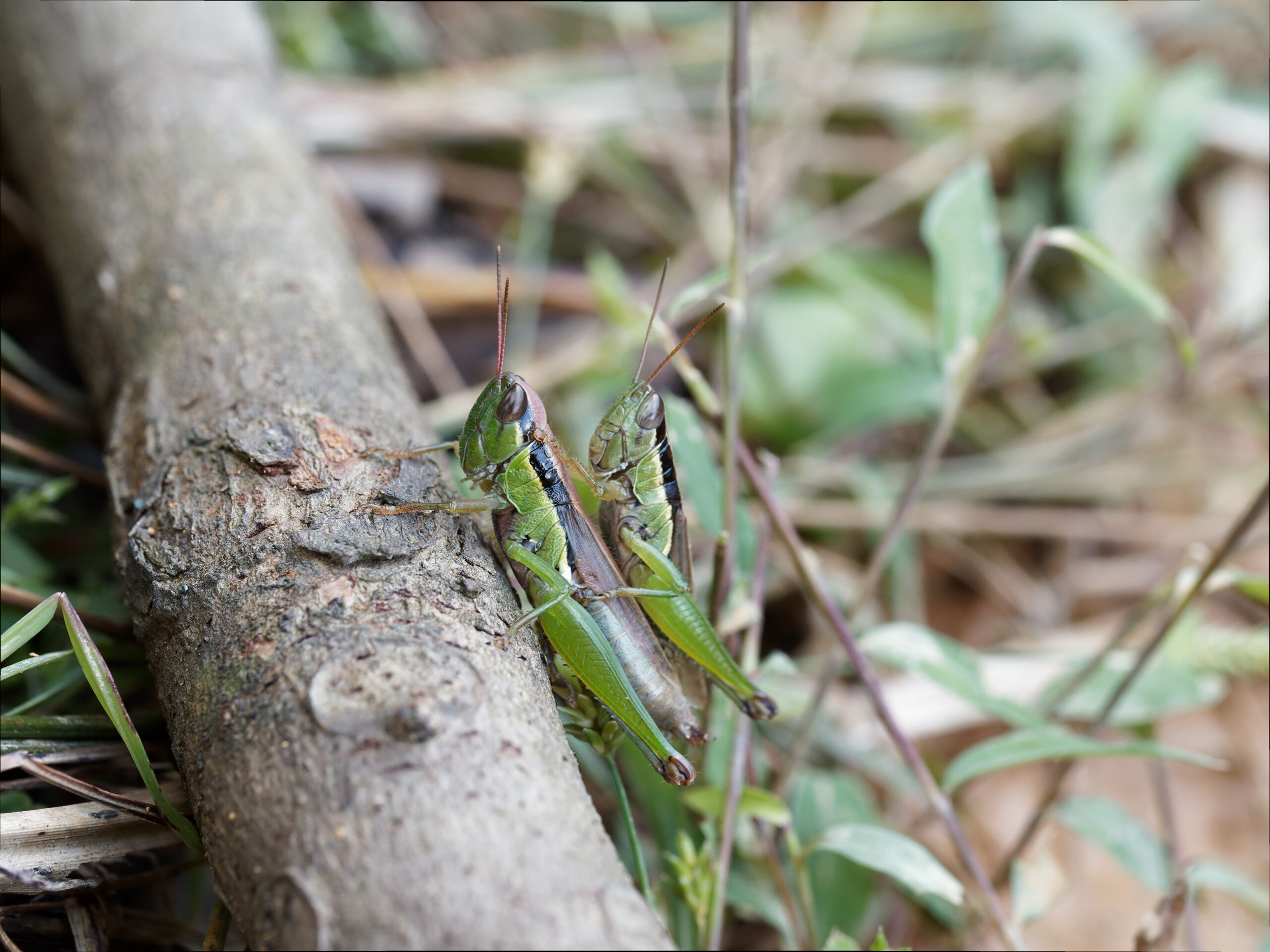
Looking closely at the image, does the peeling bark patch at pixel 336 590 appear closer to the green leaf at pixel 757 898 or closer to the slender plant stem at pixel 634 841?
the slender plant stem at pixel 634 841

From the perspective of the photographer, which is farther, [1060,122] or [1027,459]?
[1060,122]

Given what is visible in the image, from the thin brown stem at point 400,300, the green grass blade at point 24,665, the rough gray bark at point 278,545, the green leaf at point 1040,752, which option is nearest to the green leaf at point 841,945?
the green leaf at point 1040,752

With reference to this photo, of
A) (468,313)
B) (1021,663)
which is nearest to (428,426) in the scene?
(468,313)

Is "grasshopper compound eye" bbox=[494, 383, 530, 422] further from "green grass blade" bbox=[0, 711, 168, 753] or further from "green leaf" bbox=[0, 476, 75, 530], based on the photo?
"green leaf" bbox=[0, 476, 75, 530]

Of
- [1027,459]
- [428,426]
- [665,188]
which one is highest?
[665,188]

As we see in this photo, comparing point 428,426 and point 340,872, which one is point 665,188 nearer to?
point 428,426

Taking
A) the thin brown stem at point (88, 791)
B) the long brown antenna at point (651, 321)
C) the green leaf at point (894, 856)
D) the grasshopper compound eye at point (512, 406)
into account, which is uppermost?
the long brown antenna at point (651, 321)

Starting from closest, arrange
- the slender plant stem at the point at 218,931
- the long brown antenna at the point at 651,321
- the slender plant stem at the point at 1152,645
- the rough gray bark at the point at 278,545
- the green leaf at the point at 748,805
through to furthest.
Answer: the rough gray bark at the point at 278,545 → the slender plant stem at the point at 218,931 → the long brown antenna at the point at 651,321 → the green leaf at the point at 748,805 → the slender plant stem at the point at 1152,645
